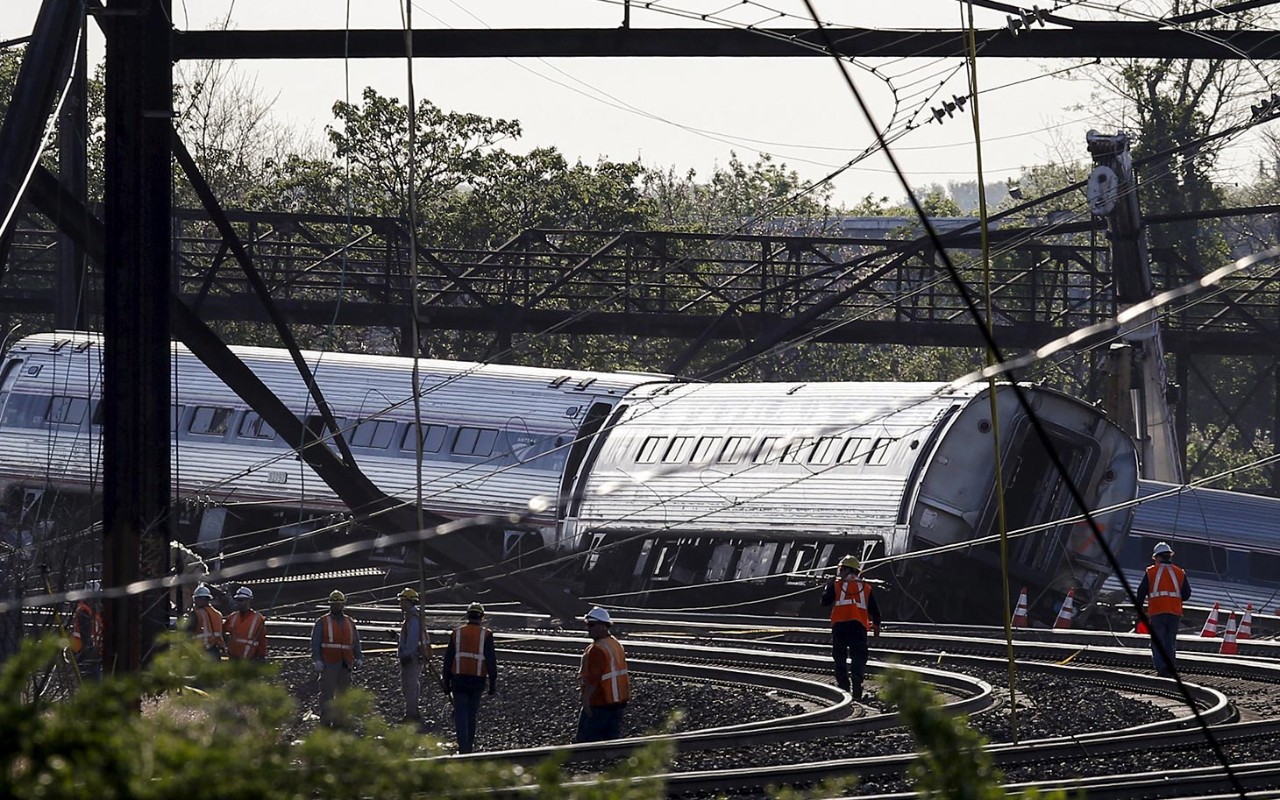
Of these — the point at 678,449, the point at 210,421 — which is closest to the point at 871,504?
the point at 678,449

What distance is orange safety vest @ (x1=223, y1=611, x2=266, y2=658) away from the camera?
17.3 meters

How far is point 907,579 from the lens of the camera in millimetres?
25750

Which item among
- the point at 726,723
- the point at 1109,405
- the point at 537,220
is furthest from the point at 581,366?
the point at 726,723

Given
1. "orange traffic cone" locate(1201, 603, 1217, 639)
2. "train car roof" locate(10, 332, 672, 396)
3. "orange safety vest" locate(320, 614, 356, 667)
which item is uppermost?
"train car roof" locate(10, 332, 672, 396)

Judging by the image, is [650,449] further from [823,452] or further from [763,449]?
[823,452]

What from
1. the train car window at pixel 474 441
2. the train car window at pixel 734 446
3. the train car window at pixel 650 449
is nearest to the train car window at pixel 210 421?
the train car window at pixel 474 441

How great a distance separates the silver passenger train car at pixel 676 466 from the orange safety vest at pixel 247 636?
171 inches

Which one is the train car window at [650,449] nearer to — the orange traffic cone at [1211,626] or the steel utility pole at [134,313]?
the orange traffic cone at [1211,626]

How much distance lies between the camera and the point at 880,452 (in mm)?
25969

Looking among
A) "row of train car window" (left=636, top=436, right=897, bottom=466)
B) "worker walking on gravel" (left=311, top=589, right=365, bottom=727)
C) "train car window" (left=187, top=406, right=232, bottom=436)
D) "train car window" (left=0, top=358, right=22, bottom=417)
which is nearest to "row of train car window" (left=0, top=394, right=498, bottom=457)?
"train car window" (left=187, top=406, right=232, bottom=436)

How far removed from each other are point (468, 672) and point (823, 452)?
12.8 m

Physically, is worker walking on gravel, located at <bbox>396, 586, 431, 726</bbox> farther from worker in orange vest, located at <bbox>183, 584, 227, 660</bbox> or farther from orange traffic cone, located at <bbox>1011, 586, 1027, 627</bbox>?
orange traffic cone, located at <bbox>1011, 586, 1027, 627</bbox>

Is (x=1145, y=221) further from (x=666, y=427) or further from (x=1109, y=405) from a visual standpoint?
(x=666, y=427)

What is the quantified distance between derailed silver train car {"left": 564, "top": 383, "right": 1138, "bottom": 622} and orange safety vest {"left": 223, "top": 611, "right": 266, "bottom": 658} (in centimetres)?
823
